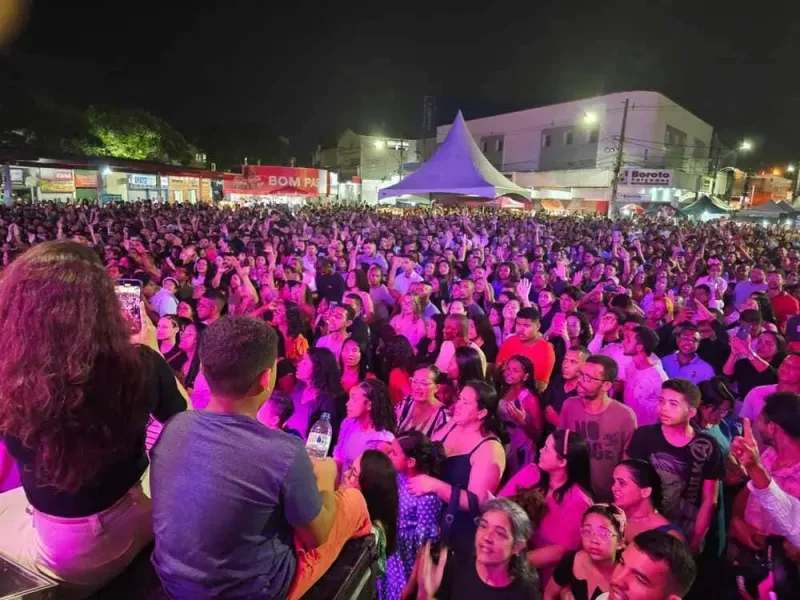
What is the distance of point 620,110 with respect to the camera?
33625 millimetres

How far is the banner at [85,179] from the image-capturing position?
2947 cm

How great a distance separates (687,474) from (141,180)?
33.3 m

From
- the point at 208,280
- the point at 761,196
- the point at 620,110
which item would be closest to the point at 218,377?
the point at 208,280

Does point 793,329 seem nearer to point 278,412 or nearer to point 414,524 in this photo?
point 414,524

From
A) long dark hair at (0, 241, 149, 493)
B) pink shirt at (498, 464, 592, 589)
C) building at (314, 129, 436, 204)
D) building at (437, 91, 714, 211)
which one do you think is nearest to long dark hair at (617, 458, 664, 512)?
pink shirt at (498, 464, 592, 589)

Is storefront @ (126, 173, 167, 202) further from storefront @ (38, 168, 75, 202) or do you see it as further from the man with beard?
the man with beard

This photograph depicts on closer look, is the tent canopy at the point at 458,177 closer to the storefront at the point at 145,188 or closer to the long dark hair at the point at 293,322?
the long dark hair at the point at 293,322

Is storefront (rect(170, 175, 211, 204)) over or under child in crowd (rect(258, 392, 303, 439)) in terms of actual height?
over

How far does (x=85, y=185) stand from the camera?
30031 millimetres

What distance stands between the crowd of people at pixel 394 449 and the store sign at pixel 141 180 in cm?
2829

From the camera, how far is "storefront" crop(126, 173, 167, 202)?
2987 cm

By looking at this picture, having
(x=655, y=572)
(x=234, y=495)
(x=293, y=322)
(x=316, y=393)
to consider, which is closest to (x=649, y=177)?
(x=293, y=322)

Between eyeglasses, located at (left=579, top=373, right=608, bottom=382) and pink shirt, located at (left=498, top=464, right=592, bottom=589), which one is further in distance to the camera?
eyeglasses, located at (left=579, top=373, right=608, bottom=382)

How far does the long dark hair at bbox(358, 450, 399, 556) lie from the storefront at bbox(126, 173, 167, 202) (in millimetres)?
31039
